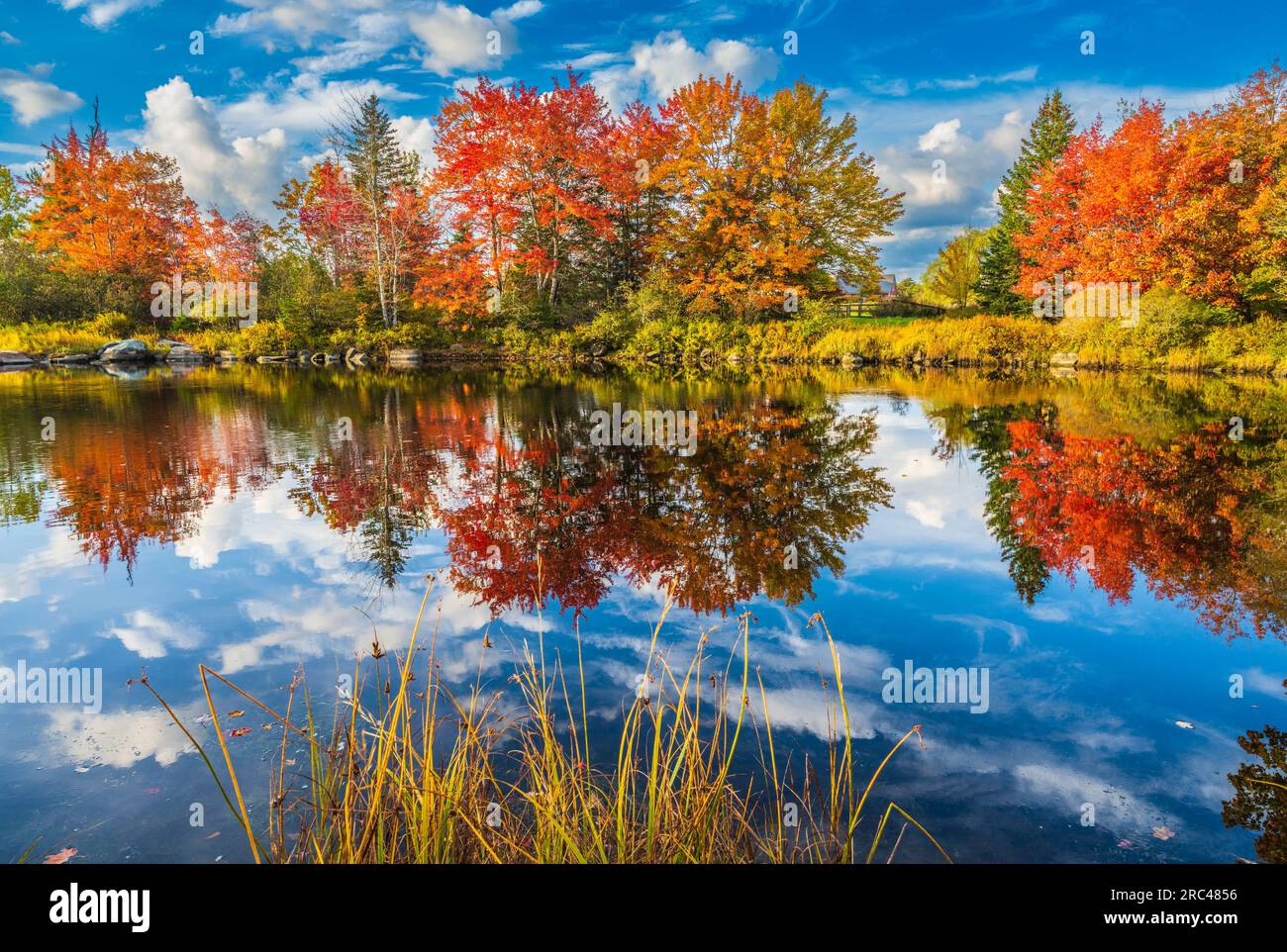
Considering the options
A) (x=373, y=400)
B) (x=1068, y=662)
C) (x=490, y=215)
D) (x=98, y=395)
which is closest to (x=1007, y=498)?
(x=1068, y=662)

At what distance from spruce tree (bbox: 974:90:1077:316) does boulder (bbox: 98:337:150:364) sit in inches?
1700

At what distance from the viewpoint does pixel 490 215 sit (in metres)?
32.1

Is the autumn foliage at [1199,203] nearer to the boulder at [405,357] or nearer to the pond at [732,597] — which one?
the pond at [732,597]

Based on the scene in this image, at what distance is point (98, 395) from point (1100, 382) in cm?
2761

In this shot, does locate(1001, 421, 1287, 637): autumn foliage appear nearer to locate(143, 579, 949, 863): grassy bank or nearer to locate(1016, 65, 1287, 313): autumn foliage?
locate(143, 579, 949, 863): grassy bank

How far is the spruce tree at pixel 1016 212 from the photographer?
37.6 metres

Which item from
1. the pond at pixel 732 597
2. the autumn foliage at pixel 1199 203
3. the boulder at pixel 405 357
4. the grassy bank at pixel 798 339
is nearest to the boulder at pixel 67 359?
the grassy bank at pixel 798 339

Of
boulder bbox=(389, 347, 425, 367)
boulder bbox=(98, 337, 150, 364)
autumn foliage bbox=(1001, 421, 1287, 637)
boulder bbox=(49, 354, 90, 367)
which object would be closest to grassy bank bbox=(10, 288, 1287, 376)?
boulder bbox=(389, 347, 425, 367)

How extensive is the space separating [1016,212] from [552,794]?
45.3 metres

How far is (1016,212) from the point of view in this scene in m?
39.2

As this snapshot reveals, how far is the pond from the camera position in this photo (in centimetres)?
316

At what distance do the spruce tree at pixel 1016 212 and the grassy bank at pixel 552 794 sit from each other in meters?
39.3

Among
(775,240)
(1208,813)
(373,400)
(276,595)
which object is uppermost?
(775,240)
